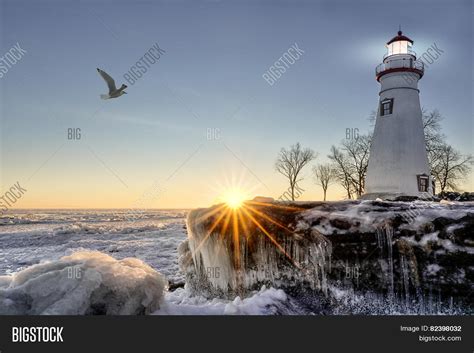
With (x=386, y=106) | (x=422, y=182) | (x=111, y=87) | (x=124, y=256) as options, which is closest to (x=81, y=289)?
(x=111, y=87)

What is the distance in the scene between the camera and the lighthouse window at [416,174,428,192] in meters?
20.1

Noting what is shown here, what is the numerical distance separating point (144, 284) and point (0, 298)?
198 centimetres

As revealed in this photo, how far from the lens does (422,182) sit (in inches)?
803

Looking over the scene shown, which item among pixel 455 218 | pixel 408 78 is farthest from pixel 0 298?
pixel 408 78

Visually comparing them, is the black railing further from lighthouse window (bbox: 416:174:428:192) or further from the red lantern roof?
lighthouse window (bbox: 416:174:428:192)

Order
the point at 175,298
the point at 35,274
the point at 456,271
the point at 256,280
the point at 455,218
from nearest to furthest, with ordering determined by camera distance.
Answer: the point at 35,274, the point at 456,271, the point at 455,218, the point at 256,280, the point at 175,298

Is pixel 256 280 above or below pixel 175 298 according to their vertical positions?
above

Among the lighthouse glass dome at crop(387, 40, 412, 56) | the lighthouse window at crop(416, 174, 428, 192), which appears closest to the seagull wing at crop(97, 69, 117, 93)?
the lighthouse window at crop(416, 174, 428, 192)

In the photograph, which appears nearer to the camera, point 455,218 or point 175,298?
point 455,218

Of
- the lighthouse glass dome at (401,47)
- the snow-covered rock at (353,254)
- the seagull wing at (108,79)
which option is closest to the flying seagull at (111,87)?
the seagull wing at (108,79)

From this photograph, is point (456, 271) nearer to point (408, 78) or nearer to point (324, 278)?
point (324, 278)

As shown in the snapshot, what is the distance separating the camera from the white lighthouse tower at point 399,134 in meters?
20.6

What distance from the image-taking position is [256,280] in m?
7.58

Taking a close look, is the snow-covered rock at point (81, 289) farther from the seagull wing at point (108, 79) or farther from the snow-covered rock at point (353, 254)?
the seagull wing at point (108, 79)
